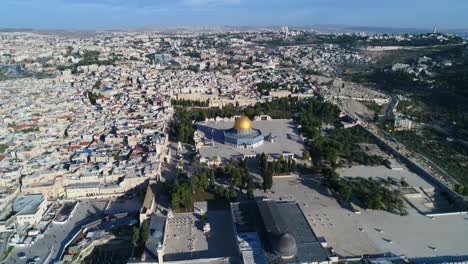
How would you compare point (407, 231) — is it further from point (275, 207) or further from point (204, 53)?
point (204, 53)

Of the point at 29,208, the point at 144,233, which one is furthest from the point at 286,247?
the point at 29,208

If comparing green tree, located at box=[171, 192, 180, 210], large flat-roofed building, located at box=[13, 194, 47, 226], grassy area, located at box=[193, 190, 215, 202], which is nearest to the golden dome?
grassy area, located at box=[193, 190, 215, 202]

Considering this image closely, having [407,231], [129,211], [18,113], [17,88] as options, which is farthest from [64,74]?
[407,231]

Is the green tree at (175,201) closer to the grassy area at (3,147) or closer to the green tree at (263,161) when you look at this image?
the green tree at (263,161)

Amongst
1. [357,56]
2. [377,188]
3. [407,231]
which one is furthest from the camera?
[357,56]

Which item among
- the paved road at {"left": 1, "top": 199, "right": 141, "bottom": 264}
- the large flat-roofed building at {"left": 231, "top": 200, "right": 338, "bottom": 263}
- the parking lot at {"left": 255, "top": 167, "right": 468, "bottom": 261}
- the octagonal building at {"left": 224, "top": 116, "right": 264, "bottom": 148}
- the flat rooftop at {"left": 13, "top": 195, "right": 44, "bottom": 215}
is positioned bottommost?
the paved road at {"left": 1, "top": 199, "right": 141, "bottom": 264}

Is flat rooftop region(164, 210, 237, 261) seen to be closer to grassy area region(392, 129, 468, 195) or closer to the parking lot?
the parking lot
